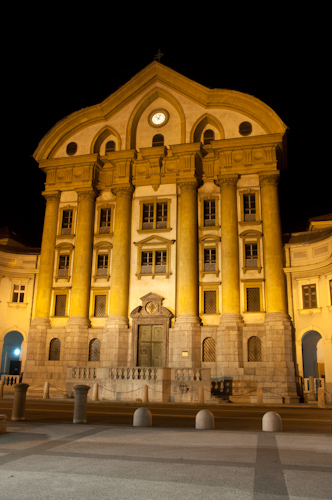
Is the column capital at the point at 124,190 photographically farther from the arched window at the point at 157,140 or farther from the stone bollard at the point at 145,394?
the stone bollard at the point at 145,394

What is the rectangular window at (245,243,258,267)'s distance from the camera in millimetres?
35156

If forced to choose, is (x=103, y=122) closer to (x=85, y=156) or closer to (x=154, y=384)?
(x=85, y=156)

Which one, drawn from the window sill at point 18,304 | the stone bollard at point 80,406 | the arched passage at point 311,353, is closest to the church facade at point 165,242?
the window sill at point 18,304

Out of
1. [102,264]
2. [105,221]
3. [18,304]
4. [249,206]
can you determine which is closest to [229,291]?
[249,206]

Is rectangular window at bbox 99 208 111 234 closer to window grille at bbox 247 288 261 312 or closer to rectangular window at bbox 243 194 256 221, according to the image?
rectangular window at bbox 243 194 256 221

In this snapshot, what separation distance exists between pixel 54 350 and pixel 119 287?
730cm

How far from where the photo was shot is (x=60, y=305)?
38.1m

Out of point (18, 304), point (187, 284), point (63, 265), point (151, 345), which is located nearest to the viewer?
point (187, 284)

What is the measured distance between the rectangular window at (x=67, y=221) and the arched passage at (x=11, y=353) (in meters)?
10.6

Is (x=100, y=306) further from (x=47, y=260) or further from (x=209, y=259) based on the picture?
(x=209, y=259)

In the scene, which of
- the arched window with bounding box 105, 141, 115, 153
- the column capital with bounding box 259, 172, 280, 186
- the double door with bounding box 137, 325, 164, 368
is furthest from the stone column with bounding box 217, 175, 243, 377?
the arched window with bounding box 105, 141, 115, 153

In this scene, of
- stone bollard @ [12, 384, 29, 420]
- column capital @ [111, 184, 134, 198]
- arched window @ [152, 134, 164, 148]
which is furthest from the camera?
arched window @ [152, 134, 164, 148]

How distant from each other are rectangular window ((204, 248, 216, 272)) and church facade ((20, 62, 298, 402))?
0.27ft

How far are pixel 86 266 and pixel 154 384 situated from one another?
13.0 m
